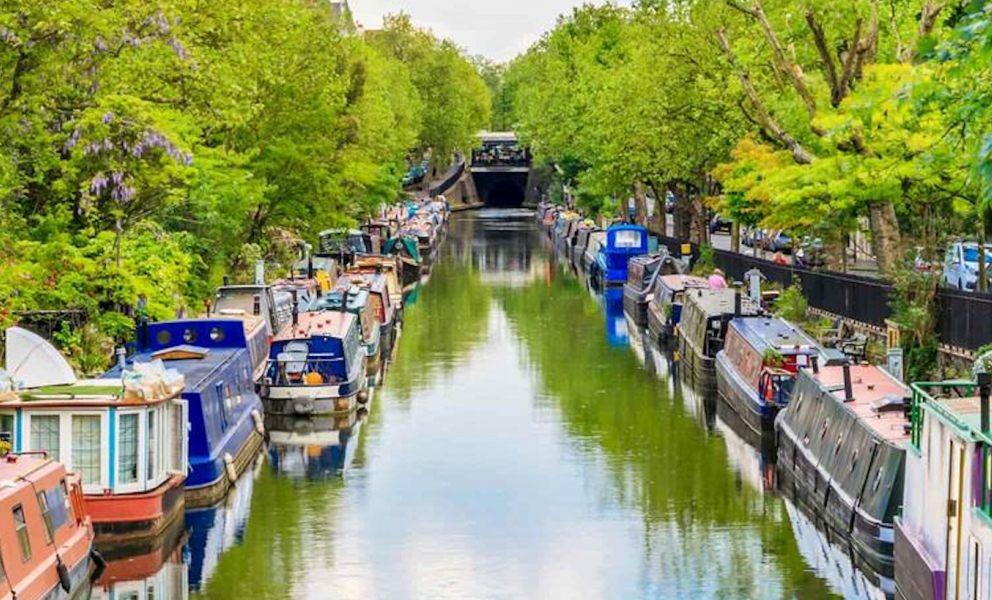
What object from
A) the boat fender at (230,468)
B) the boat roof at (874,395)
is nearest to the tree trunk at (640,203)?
the boat roof at (874,395)

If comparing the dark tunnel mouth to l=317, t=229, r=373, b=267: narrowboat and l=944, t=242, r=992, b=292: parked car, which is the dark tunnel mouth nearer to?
l=317, t=229, r=373, b=267: narrowboat

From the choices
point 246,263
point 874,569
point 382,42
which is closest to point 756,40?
point 246,263

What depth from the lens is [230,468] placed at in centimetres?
3344

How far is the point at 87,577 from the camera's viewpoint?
83.6 ft

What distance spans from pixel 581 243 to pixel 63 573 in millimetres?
78680

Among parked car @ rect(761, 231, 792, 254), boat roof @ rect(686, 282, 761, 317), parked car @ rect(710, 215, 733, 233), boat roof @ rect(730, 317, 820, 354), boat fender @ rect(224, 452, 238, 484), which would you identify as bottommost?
boat fender @ rect(224, 452, 238, 484)

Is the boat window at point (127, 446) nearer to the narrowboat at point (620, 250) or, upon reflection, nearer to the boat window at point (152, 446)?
the boat window at point (152, 446)

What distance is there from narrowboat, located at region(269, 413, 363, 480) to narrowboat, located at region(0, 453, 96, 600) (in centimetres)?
1069

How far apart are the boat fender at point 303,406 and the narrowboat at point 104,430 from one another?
12278 mm

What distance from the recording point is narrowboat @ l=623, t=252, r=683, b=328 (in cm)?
6719

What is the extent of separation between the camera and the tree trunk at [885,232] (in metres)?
42.1

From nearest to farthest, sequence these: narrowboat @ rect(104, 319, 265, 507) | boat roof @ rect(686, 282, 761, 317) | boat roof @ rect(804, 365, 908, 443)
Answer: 1. boat roof @ rect(804, 365, 908, 443)
2. narrowboat @ rect(104, 319, 265, 507)
3. boat roof @ rect(686, 282, 761, 317)

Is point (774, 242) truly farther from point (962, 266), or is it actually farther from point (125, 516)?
point (125, 516)

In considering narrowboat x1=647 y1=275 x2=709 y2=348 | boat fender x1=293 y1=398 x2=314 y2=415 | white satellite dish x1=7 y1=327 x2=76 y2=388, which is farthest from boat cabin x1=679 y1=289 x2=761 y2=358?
white satellite dish x1=7 y1=327 x2=76 y2=388
